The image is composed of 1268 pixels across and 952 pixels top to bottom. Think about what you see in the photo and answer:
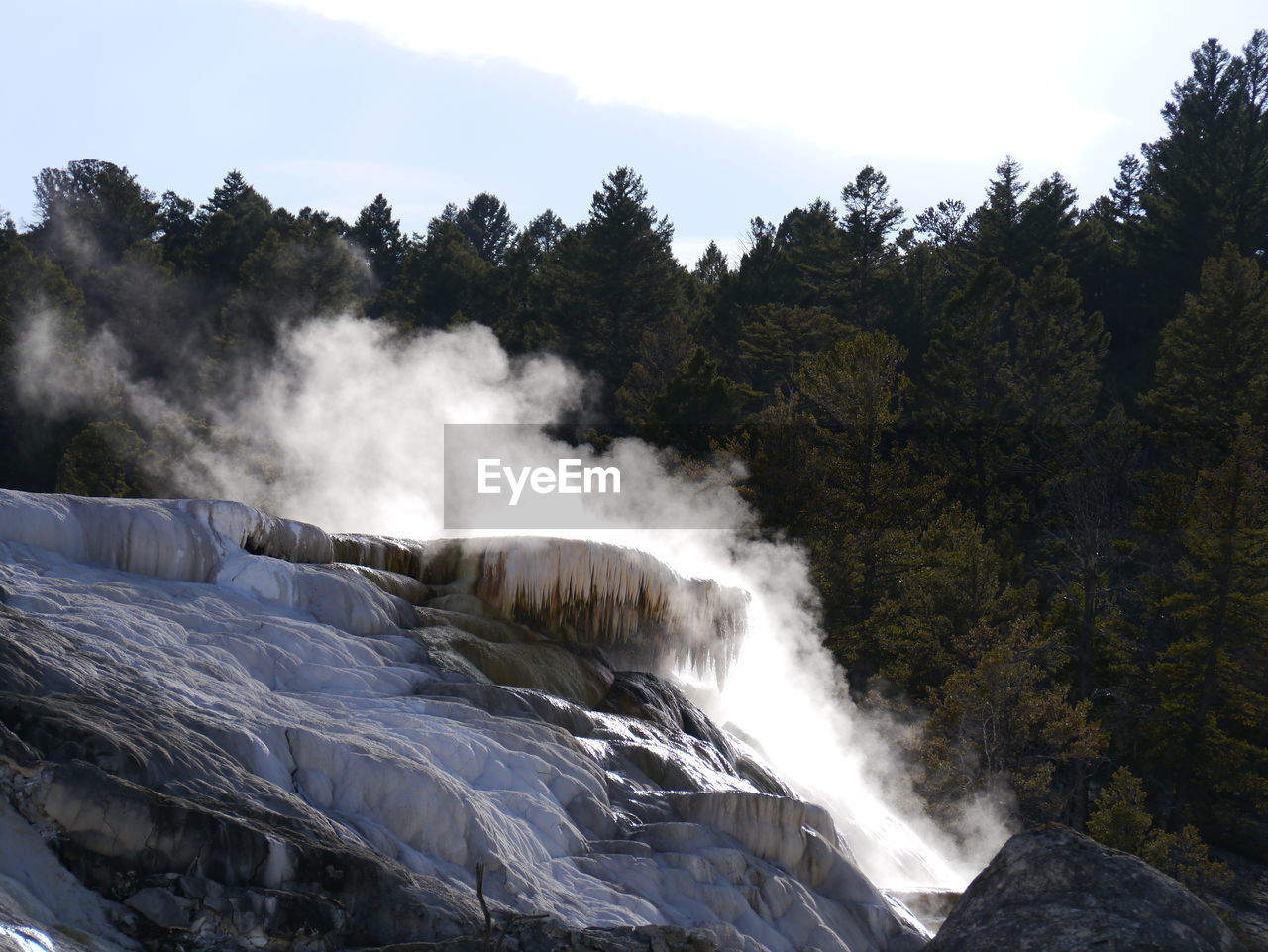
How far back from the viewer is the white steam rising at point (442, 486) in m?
17.2

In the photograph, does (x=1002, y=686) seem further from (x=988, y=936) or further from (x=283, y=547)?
(x=988, y=936)

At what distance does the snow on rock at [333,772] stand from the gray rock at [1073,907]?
1.53 m

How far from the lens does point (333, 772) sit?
25.6 ft

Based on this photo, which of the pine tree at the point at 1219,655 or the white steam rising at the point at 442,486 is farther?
the pine tree at the point at 1219,655

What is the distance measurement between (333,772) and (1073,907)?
13.9 feet

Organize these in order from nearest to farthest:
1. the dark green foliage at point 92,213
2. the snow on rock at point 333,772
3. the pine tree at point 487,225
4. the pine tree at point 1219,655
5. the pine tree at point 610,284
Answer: the snow on rock at point 333,772
the pine tree at point 1219,655
the pine tree at point 610,284
the dark green foliage at point 92,213
the pine tree at point 487,225

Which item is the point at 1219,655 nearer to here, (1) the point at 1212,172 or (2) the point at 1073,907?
(2) the point at 1073,907

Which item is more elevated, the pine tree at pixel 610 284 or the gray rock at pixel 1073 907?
the pine tree at pixel 610 284

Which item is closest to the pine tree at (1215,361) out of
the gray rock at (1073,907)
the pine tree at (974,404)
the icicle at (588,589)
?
the pine tree at (974,404)

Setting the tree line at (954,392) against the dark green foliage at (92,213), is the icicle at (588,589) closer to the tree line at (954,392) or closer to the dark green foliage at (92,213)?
the tree line at (954,392)

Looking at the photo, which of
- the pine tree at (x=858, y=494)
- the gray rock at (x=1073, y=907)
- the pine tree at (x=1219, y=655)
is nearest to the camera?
the gray rock at (x=1073, y=907)

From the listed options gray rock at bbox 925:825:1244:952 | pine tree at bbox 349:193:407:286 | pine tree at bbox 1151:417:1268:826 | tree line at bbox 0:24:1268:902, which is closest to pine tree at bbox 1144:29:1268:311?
tree line at bbox 0:24:1268:902

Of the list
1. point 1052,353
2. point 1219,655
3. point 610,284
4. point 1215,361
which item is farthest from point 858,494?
point 610,284

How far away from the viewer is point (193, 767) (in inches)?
271
